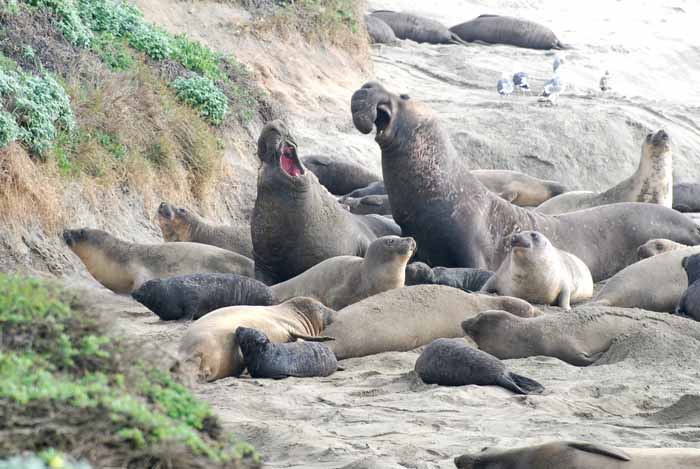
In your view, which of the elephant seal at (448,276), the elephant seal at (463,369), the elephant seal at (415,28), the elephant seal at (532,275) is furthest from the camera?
the elephant seal at (415,28)

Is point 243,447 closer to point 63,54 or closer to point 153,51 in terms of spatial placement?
point 63,54

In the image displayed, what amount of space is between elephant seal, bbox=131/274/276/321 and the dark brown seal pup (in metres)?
14.7

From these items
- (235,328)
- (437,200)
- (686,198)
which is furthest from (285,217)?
(686,198)

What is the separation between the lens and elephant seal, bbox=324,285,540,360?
7.80 metres

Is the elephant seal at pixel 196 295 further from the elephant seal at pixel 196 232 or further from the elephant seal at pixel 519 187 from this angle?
the elephant seal at pixel 519 187

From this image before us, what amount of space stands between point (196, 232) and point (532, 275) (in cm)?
307

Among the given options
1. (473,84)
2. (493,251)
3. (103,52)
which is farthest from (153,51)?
(473,84)

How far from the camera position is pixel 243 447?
3.15 metres

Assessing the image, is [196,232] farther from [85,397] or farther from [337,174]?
[85,397]

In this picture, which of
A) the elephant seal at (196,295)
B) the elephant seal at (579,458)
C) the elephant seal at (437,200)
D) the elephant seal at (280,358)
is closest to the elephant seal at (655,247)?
the elephant seal at (437,200)

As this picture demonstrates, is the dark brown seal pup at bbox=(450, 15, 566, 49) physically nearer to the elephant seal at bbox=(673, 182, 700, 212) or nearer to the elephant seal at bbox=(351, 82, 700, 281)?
the elephant seal at bbox=(673, 182, 700, 212)

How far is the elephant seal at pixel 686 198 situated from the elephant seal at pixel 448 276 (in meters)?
4.99

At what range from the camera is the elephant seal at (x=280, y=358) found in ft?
23.2

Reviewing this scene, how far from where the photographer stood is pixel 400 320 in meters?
7.95
